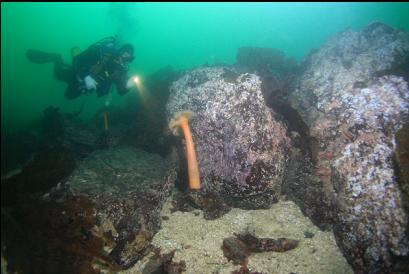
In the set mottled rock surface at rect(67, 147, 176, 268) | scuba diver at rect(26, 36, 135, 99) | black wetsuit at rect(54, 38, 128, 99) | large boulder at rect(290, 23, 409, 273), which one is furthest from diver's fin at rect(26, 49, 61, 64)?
large boulder at rect(290, 23, 409, 273)

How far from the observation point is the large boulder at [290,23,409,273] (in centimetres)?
396

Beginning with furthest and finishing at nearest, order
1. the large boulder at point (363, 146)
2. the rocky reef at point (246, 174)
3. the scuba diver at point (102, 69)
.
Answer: the scuba diver at point (102, 69) → the rocky reef at point (246, 174) → the large boulder at point (363, 146)

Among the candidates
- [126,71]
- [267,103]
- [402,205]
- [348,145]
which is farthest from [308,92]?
[126,71]

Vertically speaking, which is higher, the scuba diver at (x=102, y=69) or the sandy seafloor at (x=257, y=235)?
the scuba diver at (x=102, y=69)

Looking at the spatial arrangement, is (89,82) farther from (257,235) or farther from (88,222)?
(257,235)

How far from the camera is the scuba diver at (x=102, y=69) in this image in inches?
308

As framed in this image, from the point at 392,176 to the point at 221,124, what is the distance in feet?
9.47

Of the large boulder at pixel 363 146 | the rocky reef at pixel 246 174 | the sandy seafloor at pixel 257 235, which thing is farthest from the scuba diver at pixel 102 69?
the large boulder at pixel 363 146

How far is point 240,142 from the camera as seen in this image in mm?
5156

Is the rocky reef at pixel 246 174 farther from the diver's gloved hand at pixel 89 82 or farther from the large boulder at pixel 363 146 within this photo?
the diver's gloved hand at pixel 89 82

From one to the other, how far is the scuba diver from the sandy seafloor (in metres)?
4.07

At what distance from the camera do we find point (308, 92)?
6.34 meters

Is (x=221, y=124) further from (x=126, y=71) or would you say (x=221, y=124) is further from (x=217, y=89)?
(x=126, y=71)

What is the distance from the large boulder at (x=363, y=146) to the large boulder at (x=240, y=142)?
760mm
